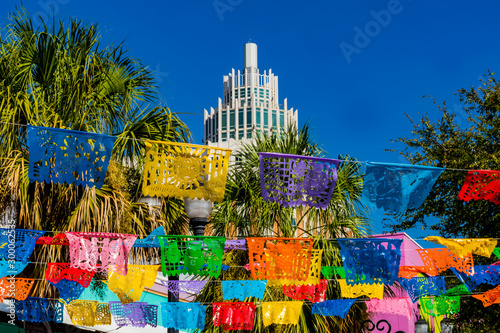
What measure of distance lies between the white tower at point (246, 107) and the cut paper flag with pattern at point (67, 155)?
110428 mm

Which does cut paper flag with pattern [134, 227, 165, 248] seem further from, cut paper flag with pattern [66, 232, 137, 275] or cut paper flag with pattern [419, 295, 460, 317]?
cut paper flag with pattern [419, 295, 460, 317]

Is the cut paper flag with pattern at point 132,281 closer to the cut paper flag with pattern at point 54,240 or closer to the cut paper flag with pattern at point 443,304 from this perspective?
the cut paper flag with pattern at point 54,240

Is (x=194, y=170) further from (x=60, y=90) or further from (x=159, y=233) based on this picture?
(x=60, y=90)

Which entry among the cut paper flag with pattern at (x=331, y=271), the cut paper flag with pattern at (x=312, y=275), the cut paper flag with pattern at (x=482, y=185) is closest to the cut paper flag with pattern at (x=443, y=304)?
the cut paper flag with pattern at (x=331, y=271)

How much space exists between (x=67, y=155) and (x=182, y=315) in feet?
9.88

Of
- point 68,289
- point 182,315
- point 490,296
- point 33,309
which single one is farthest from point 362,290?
point 33,309

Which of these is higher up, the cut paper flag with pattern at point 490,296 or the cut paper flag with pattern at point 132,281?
the cut paper flag with pattern at point 132,281

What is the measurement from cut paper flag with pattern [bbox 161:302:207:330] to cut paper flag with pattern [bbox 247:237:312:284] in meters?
1.06

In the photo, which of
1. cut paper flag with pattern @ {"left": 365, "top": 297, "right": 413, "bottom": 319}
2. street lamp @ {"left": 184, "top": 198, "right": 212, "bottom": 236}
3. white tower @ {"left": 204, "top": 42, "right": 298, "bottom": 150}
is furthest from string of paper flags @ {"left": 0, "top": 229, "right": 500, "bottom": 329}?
white tower @ {"left": 204, "top": 42, "right": 298, "bottom": 150}

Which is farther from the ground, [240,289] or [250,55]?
[250,55]

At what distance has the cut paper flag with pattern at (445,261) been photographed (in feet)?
29.9

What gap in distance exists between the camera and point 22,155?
27.9ft

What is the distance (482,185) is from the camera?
8.80 m

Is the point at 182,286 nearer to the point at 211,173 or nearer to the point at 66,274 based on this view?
the point at 66,274
